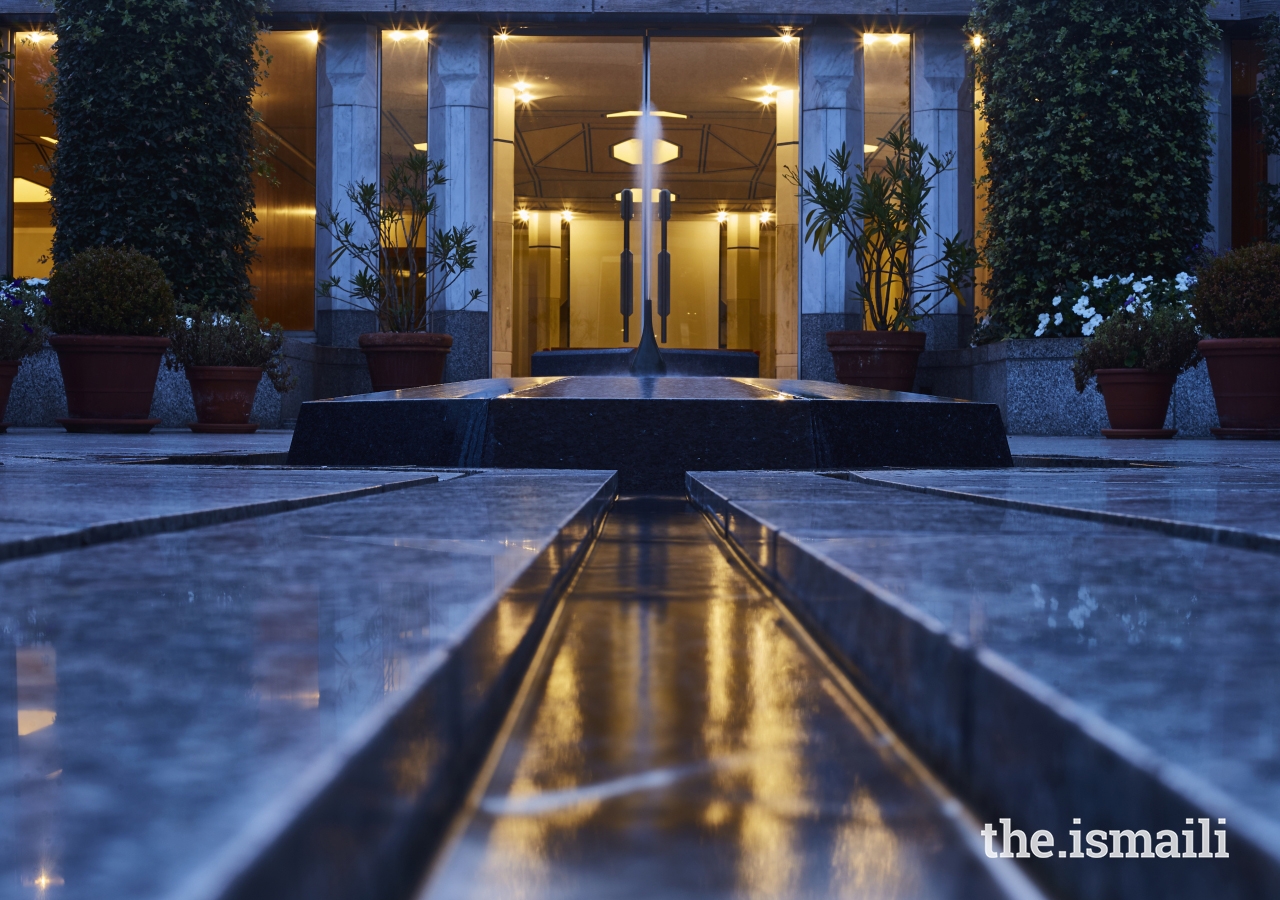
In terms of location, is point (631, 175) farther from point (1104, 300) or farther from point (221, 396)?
point (221, 396)

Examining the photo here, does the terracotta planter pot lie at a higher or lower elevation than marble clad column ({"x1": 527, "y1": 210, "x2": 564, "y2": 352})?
lower

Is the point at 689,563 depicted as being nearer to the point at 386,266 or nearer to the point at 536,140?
the point at 386,266

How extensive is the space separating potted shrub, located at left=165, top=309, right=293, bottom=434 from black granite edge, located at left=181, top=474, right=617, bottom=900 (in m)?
7.92

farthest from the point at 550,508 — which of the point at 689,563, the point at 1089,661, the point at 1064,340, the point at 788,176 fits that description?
the point at 788,176

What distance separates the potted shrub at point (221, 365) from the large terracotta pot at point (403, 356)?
65.9 inches

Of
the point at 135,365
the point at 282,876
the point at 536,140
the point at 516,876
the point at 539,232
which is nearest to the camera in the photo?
the point at 282,876

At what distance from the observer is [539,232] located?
17734mm

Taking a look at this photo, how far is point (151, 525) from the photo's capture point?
116 cm

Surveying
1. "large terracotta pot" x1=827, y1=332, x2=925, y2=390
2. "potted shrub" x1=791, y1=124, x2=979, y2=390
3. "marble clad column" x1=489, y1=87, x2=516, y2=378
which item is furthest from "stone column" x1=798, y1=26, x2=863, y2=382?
"marble clad column" x1=489, y1=87, x2=516, y2=378

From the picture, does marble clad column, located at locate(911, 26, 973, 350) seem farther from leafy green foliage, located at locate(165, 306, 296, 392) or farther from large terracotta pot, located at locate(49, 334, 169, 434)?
large terracotta pot, located at locate(49, 334, 169, 434)

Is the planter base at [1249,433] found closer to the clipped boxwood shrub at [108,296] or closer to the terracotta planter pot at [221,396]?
the terracotta planter pot at [221,396]

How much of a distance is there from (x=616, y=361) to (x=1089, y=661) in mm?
6468

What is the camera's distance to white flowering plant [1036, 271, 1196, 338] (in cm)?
859

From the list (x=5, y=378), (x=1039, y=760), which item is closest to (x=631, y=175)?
(x=5, y=378)
